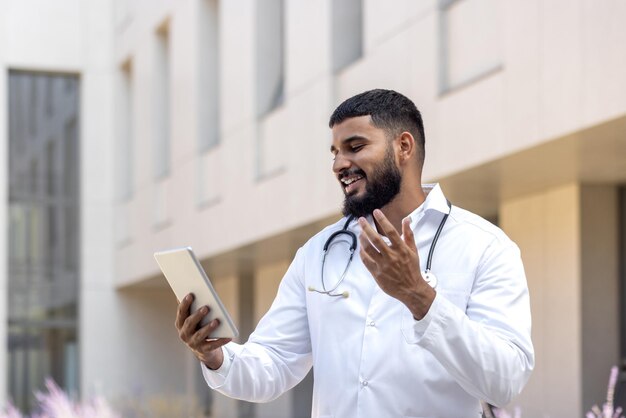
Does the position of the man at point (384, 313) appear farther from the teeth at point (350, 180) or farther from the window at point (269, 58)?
the window at point (269, 58)

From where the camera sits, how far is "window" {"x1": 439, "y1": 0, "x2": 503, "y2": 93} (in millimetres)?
9797

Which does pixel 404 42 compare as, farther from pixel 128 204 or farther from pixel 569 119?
pixel 128 204

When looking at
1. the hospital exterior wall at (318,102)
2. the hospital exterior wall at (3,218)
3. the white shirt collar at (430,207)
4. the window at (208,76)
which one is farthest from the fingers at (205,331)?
the hospital exterior wall at (3,218)

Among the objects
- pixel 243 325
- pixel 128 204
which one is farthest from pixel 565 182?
pixel 128 204

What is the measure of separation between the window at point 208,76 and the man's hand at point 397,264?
1424 cm

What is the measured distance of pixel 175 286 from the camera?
3369 millimetres

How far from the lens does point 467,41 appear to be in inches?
403

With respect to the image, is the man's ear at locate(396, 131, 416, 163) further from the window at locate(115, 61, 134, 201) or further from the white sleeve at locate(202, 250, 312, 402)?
the window at locate(115, 61, 134, 201)

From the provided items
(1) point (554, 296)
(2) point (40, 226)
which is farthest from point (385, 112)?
(2) point (40, 226)

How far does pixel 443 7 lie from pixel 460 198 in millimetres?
2028

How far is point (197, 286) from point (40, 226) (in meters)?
19.2

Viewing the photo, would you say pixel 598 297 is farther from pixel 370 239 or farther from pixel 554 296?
pixel 370 239

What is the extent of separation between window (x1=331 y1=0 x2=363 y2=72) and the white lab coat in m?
9.42

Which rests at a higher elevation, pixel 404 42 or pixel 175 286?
pixel 404 42
